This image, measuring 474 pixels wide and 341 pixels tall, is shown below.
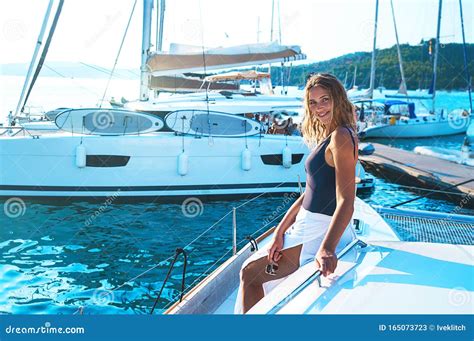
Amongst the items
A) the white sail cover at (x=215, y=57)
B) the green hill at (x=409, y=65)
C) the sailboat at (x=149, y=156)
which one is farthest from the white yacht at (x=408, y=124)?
the sailboat at (x=149, y=156)

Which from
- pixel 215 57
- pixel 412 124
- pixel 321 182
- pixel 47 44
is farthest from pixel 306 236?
pixel 412 124

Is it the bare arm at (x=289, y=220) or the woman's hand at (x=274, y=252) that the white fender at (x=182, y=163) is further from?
the woman's hand at (x=274, y=252)

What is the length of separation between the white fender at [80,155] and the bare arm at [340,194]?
27.2 ft

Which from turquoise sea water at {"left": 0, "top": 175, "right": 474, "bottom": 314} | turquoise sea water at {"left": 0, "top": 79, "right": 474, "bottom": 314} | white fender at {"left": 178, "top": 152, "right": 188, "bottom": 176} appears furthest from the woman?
white fender at {"left": 178, "top": 152, "right": 188, "bottom": 176}

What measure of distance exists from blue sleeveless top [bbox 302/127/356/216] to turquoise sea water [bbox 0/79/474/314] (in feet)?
7.83

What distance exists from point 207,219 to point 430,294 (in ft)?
23.6

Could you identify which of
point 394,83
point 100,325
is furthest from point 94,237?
point 394,83

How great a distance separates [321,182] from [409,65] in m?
38.0

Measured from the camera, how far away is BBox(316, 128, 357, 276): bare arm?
2.17 meters

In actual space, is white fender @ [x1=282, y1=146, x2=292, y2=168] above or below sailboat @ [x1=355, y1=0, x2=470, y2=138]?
below

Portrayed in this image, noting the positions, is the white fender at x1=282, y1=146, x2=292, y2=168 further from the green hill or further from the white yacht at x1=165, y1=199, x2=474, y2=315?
the green hill

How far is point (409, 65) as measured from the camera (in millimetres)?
Answer: 36500

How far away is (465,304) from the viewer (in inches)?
83.3

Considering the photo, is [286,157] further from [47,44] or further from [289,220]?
[289,220]
